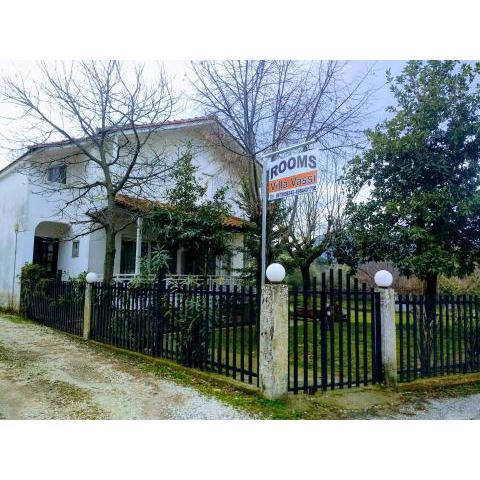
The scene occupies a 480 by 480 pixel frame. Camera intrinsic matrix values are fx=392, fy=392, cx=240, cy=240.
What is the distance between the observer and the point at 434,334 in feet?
19.1

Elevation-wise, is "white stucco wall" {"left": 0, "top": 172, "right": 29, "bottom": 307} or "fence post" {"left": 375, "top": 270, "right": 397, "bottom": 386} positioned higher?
"white stucco wall" {"left": 0, "top": 172, "right": 29, "bottom": 307}

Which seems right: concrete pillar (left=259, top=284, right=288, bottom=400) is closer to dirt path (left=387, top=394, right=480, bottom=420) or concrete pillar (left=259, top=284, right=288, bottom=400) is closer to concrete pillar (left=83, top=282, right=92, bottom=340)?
dirt path (left=387, top=394, right=480, bottom=420)

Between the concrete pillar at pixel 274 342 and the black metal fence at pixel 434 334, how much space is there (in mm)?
1875

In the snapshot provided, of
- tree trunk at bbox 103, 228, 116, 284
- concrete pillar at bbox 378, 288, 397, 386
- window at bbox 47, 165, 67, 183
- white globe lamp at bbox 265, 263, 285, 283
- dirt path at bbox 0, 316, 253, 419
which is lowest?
dirt path at bbox 0, 316, 253, 419

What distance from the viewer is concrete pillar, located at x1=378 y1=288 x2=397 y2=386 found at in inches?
208

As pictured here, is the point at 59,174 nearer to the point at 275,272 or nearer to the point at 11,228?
the point at 11,228

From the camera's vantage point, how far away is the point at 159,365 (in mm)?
6305

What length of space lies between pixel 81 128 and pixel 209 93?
3120mm

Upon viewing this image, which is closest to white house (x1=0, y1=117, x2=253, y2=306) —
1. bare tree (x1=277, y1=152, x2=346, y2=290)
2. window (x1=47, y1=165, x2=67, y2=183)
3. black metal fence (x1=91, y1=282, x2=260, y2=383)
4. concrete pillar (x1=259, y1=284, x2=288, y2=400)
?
window (x1=47, y1=165, x2=67, y2=183)

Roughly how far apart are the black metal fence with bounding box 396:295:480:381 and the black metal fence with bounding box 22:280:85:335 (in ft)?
21.7

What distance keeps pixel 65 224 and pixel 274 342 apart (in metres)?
10.4

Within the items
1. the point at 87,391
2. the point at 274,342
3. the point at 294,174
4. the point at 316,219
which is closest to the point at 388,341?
the point at 274,342

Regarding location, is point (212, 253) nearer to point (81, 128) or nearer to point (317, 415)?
point (81, 128)
